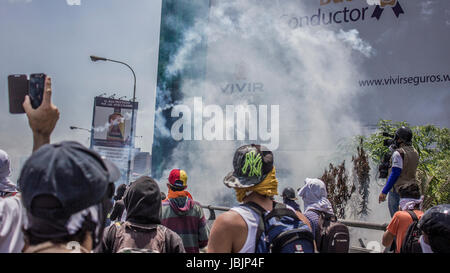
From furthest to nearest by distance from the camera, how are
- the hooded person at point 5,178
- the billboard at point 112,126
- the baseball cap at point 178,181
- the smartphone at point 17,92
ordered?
the billboard at point 112,126
the baseball cap at point 178,181
the hooded person at point 5,178
the smartphone at point 17,92

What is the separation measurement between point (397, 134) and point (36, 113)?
14.6 ft

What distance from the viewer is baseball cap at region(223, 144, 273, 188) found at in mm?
2332

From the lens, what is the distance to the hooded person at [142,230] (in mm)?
2609

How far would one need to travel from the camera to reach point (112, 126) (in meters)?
19.8

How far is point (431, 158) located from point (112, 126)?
48.2ft

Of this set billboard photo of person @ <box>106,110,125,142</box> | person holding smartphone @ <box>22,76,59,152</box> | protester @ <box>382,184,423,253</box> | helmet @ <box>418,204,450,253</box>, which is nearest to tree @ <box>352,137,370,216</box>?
protester @ <box>382,184,423,253</box>

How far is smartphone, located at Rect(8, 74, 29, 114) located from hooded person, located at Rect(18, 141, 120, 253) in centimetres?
58

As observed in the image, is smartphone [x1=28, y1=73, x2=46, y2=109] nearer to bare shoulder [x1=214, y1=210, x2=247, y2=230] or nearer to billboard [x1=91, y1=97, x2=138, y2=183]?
bare shoulder [x1=214, y1=210, x2=247, y2=230]

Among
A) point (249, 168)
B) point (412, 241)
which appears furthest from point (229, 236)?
point (412, 241)

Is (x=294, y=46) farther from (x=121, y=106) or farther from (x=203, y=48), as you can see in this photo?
(x=121, y=106)

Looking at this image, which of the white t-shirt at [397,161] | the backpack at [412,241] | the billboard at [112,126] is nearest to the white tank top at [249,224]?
the backpack at [412,241]

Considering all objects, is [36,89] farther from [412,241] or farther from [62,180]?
[412,241]

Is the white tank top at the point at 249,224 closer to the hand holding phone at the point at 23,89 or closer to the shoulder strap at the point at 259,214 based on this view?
the shoulder strap at the point at 259,214

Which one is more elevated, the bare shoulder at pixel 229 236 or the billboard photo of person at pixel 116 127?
the billboard photo of person at pixel 116 127
